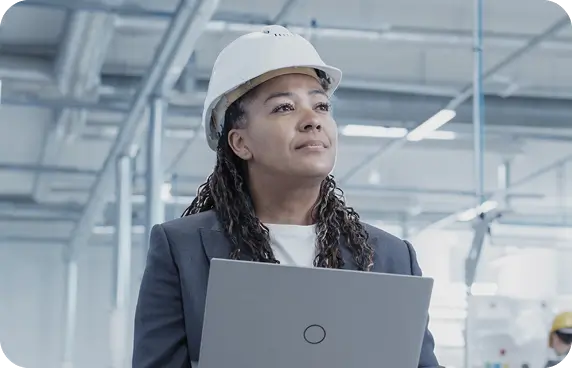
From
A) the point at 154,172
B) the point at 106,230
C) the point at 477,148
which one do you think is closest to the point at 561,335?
the point at 477,148

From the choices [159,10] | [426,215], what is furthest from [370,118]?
[426,215]

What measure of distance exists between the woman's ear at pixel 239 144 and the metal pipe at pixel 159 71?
283 cm

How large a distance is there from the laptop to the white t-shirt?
0.71 feet

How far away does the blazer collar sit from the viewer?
1.35 metres

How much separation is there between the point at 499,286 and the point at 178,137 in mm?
3259

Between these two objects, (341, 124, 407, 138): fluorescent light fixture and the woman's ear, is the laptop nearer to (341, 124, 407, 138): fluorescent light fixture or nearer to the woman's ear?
the woman's ear

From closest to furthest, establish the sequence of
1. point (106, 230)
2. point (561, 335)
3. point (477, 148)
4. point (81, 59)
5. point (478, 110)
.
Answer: point (561, 335) → point (477, 148) → point (478, 110) → point (81, 59) → point (106, 230)

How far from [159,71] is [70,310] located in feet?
15.2

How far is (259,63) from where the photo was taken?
136 centimetres

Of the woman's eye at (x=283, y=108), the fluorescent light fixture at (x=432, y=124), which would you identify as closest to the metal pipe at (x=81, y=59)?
the fluorescent light fixture at (x=432, y=124)

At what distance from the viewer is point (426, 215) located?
32.7ft

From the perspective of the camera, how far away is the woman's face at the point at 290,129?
1.33 m

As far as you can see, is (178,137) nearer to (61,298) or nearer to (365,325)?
(61,298)

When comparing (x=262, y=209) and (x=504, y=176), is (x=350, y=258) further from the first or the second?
(x=504, y=176)
